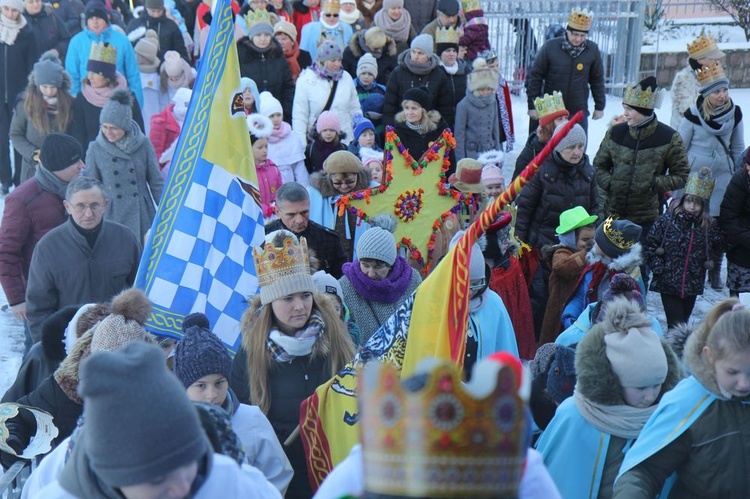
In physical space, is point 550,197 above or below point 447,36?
below

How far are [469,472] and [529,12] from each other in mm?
14928

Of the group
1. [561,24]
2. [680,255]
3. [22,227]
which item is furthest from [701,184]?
[561,24]

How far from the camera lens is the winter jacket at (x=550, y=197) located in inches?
300

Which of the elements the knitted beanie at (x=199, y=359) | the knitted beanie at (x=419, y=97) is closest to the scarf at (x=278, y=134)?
the knitted beanie at (x=419, y=97)

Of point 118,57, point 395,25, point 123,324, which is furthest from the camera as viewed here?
point 395,25

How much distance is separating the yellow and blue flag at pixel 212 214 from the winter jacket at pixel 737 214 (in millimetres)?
3813

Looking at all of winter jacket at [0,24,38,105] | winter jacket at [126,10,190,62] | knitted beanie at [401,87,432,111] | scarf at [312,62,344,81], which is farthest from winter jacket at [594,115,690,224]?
winter jacket at [0,24,38,105]

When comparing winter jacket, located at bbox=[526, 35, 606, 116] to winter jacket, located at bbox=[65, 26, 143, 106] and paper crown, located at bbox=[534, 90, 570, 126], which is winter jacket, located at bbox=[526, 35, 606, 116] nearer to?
paper crown, located at bbox=[534, 90, 570, 126]

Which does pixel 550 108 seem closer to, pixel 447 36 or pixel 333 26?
pixel 447 36

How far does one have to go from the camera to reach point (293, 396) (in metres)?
4.53

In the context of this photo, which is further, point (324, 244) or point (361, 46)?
point (361, 46)

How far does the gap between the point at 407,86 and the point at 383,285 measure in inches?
199

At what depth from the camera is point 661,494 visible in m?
3.71

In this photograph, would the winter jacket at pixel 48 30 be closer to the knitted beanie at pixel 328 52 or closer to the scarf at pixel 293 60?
the scarf at pixel 293 60
